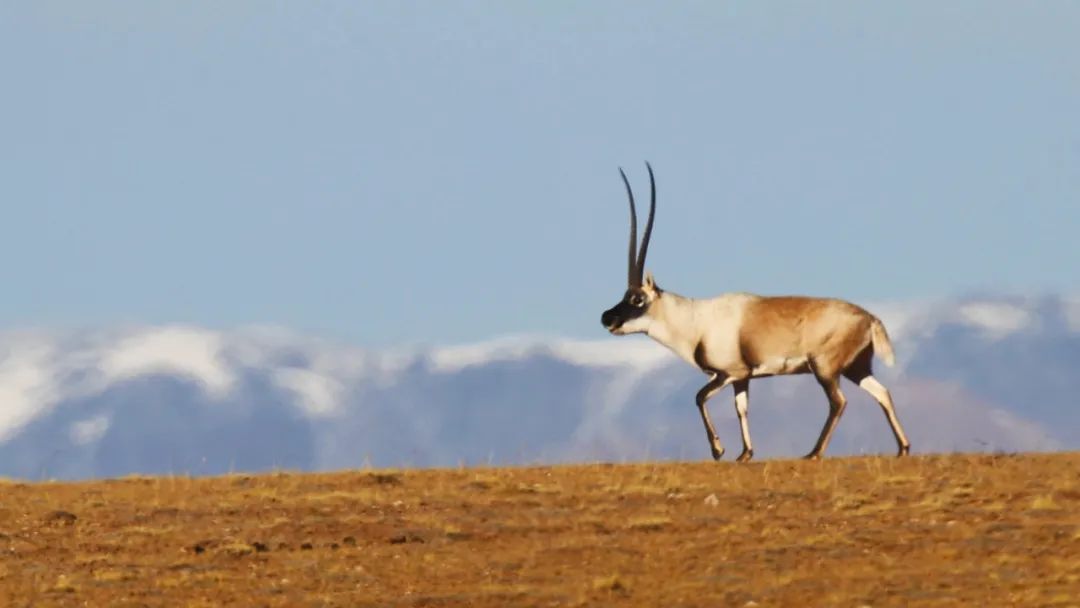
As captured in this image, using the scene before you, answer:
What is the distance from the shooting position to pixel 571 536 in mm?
18797

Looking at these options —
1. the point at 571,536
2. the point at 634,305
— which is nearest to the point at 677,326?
the point at 634,305

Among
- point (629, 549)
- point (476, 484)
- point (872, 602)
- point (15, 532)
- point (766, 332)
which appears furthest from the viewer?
point (766, 332)

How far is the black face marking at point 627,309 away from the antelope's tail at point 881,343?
292 centimetres

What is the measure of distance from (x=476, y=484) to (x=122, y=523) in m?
3.75

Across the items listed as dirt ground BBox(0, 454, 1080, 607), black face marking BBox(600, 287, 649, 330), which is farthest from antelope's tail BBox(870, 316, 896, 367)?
black face marking BBox(600, 287, 649, 330)

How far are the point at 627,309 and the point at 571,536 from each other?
6.76 meters

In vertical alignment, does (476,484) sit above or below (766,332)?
below

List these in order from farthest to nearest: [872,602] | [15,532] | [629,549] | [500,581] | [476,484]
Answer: [476,484] → [15,532] → [629,549] → [500,581] → [872,602]

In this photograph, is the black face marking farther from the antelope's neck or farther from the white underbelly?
the white underbelly

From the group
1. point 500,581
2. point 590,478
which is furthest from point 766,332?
point 500,581

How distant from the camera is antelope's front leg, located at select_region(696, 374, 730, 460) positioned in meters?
23.5

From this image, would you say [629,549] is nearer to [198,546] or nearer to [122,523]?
[198,546]

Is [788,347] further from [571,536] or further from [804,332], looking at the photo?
[571,536]

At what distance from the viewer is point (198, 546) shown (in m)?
19.1
